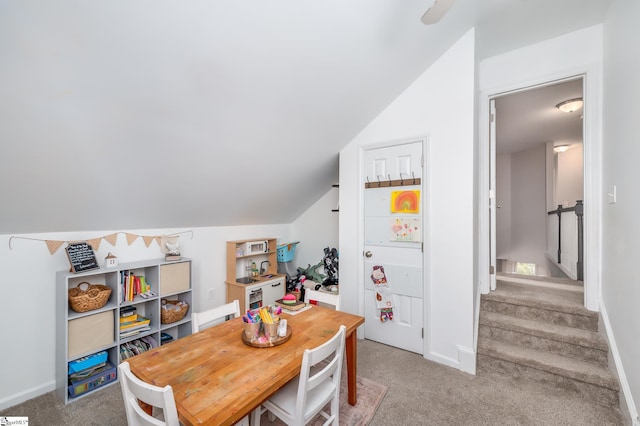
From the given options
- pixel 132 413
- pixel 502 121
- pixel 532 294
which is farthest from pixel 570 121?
pixel 132 413

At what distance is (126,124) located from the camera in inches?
69.2

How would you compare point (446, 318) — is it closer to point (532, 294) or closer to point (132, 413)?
point (532, 294)

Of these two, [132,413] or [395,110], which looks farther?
[395,110]

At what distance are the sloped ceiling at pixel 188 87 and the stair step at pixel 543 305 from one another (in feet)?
7.54

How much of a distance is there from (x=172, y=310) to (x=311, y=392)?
70.6 inches

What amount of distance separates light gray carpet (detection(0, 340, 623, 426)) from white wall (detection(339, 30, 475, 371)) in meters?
0.27

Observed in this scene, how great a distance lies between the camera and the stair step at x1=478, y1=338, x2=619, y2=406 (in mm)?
1996

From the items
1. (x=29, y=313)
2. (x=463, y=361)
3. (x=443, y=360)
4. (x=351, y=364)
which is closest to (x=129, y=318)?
(x=29, y=313)

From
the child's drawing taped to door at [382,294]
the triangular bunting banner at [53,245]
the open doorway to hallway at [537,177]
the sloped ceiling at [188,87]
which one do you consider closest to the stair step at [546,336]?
the child's drawing taped to door at [382,294]

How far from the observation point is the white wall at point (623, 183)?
161 centimetres

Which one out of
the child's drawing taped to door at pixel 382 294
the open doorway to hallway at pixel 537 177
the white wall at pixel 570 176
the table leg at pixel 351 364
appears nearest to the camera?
the table leg at pixel 351 364

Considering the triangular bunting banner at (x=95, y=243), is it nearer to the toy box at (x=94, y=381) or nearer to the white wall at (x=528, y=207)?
the toy box at (x=94, y=381)

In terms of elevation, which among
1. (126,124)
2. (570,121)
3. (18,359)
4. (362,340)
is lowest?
(362,340)

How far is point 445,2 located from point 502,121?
3682 millimetres
